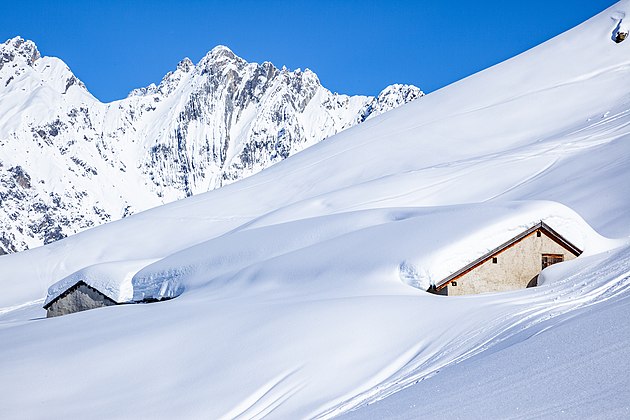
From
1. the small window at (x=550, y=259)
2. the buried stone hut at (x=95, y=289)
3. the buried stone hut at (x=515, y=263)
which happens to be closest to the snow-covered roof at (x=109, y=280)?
the buried stone hut at (x=95, y=289)

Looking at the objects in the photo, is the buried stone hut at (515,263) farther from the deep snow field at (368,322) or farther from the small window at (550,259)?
the deep snow field at (368,322)

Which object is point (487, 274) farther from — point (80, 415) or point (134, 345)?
point (80, 415)

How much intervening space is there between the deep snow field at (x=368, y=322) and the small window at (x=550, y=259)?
1.97 feet

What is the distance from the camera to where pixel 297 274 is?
55.2ft

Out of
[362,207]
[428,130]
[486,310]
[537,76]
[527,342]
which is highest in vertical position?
[537,76]

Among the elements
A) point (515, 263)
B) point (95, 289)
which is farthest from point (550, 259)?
point (95, 289)

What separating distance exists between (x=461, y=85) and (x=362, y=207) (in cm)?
2346

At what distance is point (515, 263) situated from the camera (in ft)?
55.5

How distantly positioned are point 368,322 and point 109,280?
1221 centimetres

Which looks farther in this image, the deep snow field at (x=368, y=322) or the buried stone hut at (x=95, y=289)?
the buried stone hut at (x=95, y=289)

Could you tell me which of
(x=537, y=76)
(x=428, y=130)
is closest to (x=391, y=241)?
(x=428, y=130)

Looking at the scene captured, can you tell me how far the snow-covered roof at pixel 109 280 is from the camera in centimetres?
2162

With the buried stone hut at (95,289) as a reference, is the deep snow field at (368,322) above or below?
below

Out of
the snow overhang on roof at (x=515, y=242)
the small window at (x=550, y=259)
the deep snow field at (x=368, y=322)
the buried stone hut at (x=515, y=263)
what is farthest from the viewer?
the small window at (x=550, y=259)
